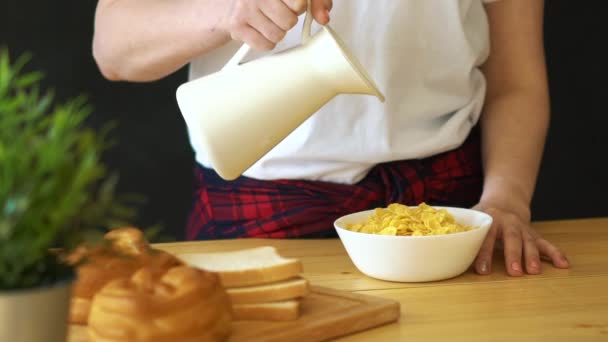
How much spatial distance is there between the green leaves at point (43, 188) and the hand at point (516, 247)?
64 centimetres

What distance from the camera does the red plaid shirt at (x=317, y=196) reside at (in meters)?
1.43

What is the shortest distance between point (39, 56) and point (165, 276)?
1.54m

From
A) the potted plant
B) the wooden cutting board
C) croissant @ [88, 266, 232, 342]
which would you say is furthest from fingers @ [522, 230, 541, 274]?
the potted plant

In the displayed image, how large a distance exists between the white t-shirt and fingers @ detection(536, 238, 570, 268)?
325mm

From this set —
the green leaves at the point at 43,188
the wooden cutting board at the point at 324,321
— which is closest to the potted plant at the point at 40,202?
the green leaves at the point at 43,188

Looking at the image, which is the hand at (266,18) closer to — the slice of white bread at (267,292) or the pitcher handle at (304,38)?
the pitcher handle at (304,38)

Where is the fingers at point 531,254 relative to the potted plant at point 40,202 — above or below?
below

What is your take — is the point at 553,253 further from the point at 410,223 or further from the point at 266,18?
the point at 266,18

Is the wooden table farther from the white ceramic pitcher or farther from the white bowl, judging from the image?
the white ceramic pitcher

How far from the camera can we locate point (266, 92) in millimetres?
985

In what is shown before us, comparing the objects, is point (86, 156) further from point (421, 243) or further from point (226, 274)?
point (421, 243)

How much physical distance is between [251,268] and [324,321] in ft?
0.33

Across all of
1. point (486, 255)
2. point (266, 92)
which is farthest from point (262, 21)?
point (486, 255)

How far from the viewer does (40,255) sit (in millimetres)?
582
